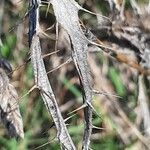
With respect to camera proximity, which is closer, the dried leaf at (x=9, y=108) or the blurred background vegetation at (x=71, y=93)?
the dried leaf at (x=9, y=108)

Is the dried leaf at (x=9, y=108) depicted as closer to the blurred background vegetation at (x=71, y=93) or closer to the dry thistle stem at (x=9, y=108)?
the dry thistle stem at (x=9, y=108)

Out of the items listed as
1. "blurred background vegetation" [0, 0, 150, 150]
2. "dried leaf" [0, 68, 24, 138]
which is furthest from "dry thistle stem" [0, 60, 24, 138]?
"blurred background vegetation" [0, 0, 150, 150]

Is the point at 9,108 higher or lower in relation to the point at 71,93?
higher

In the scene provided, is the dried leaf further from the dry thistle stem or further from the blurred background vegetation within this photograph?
the blurred background vegetation

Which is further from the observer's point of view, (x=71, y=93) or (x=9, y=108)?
(x=71, y=93)

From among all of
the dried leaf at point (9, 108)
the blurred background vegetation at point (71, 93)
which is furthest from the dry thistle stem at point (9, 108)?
the blurred background vegetation at point (71, 93)

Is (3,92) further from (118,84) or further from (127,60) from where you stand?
(118,84)

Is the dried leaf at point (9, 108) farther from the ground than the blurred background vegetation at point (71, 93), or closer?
farther from the ground

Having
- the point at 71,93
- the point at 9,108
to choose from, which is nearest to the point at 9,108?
the point at 9,108

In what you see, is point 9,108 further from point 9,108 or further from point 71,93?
point 71,93
